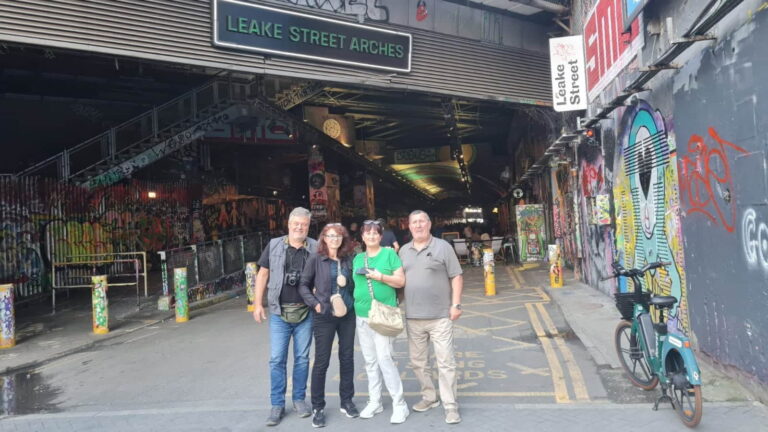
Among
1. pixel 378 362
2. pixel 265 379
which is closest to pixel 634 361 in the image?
pixel 378 362

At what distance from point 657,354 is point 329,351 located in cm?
292

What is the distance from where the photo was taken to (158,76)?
2002 cm

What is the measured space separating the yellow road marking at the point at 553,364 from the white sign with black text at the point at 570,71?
4925 millimetres

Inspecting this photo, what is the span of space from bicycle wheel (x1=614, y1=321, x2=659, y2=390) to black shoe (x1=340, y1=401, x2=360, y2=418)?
8.96ft

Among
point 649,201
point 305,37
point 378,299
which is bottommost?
point 378,299

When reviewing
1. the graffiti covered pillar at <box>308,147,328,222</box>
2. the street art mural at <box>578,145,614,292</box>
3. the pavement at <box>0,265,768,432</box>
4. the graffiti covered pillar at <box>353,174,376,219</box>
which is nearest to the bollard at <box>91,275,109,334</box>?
the pavement at <box>0,265,768,432</box>

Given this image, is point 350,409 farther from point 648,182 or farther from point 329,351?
point 648,182

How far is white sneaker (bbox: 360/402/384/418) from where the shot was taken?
470 centimetres

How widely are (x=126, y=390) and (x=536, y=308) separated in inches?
285

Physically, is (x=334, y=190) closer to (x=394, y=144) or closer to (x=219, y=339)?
(x=394, y=144)

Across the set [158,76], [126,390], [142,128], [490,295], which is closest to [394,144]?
[158,76]

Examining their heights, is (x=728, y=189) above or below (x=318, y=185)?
below

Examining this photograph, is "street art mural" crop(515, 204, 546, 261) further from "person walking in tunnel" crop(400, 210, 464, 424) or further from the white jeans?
the white jeans

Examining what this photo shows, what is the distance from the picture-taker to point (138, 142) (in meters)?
15.7
